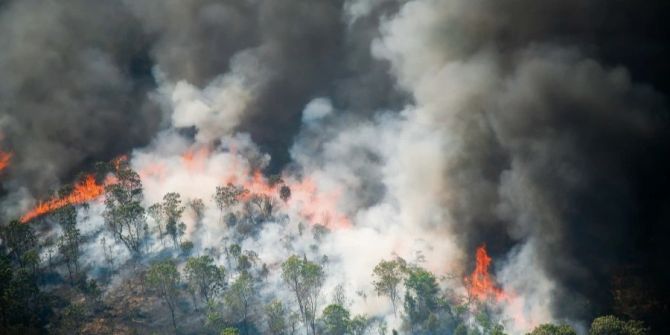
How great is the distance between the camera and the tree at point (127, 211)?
121 m

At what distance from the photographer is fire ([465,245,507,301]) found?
96312mm

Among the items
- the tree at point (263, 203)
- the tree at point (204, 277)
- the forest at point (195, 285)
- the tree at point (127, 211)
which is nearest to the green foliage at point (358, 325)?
the forest at point (195, 285)

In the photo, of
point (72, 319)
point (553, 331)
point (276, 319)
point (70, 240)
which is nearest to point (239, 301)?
point (276, 319)

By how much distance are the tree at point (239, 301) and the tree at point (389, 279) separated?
26159mm

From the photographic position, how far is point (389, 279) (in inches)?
3831

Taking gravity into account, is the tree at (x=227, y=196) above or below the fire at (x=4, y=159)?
below

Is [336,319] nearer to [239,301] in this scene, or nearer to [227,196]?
[239,301]

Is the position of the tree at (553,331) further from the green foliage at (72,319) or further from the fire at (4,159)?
the fire at (4,159)

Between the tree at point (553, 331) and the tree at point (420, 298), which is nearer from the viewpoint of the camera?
the tree at point (553, 331)

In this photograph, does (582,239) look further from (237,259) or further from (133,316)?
(133,316)

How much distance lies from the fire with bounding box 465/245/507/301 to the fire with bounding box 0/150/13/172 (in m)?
132

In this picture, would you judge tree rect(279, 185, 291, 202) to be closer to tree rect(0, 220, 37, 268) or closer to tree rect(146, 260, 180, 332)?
tree rect(146, 260, 180, 332)

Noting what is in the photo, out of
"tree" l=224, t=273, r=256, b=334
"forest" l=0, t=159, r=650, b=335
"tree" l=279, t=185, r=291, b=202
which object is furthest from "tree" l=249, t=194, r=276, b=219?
"tree" l=224, t=273, r=256, b=334

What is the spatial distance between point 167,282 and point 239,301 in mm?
14863
